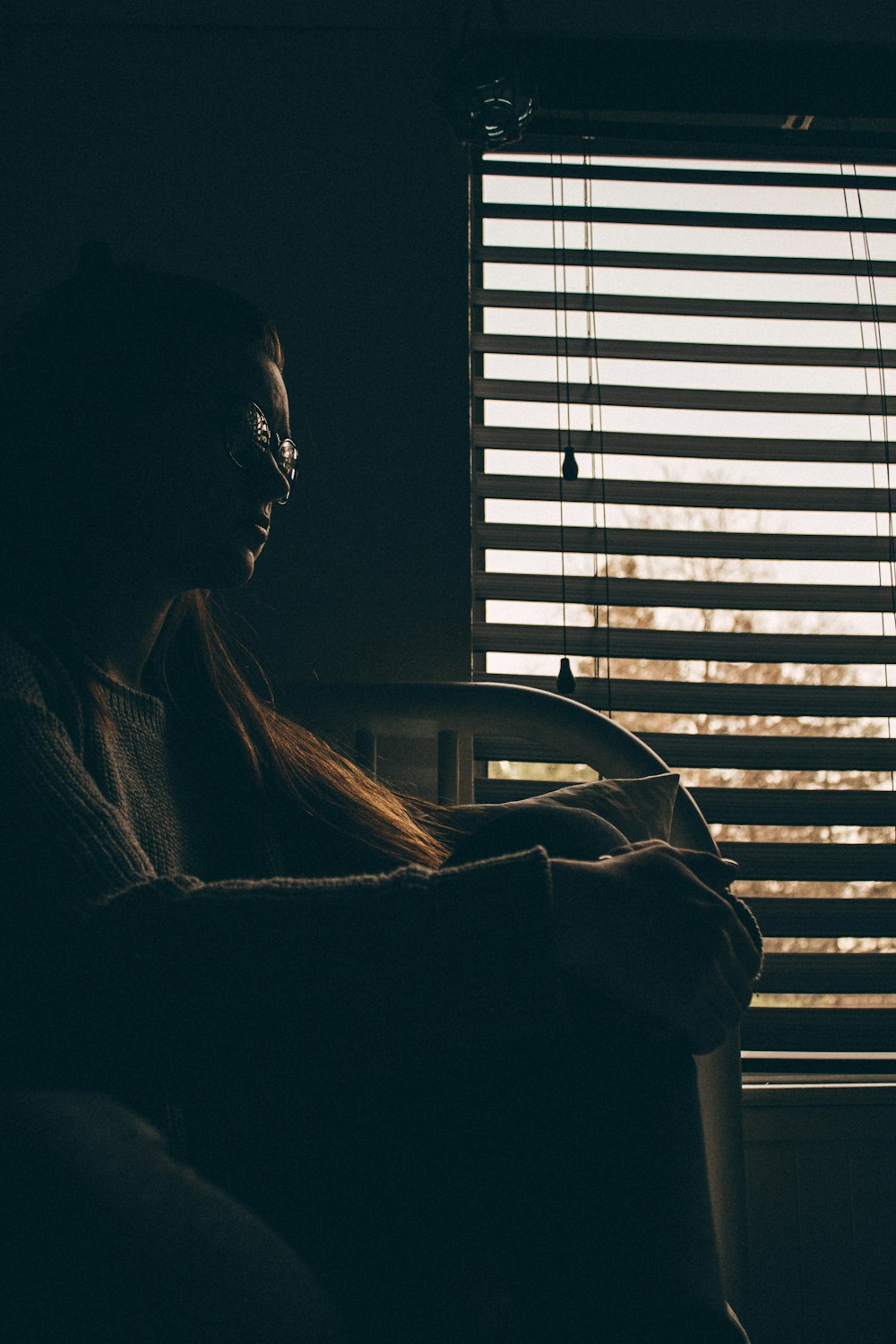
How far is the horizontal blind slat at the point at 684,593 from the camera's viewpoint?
5.20 feet

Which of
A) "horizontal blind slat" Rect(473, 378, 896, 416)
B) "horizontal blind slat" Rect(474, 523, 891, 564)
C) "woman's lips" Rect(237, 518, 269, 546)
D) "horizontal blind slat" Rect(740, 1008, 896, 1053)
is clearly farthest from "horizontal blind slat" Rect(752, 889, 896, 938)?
"woman's lips" Rect(237, 518, 269, 546)

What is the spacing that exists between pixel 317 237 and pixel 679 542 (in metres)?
0.83

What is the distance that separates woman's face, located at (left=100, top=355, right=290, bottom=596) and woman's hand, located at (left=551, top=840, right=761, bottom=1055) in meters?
0.49

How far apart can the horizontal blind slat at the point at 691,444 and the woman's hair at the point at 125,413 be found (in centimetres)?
67

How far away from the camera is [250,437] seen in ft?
3.04

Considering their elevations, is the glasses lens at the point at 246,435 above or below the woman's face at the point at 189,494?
above

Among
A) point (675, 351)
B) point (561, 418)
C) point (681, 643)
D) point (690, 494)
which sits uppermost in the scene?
point (675, 351)

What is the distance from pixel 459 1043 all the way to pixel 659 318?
1526 mm

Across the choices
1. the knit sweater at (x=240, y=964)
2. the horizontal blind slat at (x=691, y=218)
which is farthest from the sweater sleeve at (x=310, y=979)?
the horizontal blind slat at (x=691, y=218)

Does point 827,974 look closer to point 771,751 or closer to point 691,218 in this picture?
point 771,751

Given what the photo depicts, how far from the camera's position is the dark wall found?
4.82ft

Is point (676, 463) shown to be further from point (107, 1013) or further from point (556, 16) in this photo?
point (107, 1013)

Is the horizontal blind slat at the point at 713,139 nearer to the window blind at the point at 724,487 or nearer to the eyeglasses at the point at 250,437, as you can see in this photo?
the window blind at the point at 724,487

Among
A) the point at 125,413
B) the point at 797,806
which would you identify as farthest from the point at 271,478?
the point at 797,806
